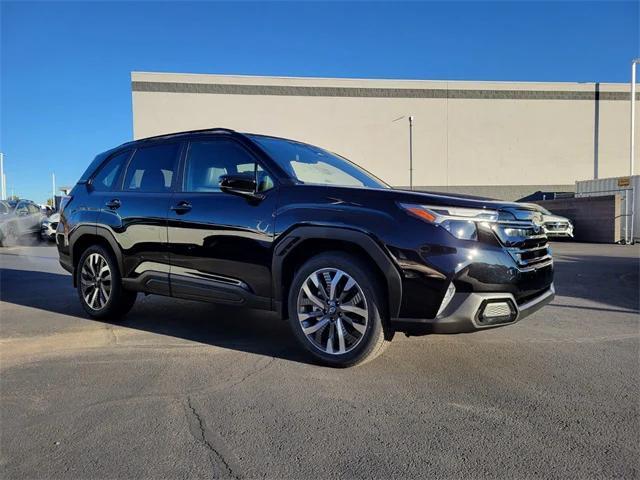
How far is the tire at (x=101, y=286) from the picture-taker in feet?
17.5

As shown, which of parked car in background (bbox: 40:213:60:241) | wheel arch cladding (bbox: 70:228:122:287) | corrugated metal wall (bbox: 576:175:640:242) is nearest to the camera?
wheel arch cladding (bbox: 70:228:122:287)

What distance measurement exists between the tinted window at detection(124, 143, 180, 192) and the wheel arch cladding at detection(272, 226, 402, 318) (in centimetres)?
165

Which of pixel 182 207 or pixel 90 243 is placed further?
pixel 90 243

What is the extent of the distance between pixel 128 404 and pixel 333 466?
153 centimetres

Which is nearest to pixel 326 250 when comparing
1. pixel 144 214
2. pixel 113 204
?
pixel 144 214

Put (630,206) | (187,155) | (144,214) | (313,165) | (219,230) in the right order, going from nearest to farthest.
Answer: (219,230) → (313,165) → (187,155) → (144,214) → (630,206)

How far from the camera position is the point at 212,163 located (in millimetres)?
4699

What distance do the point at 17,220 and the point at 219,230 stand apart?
1556 cm

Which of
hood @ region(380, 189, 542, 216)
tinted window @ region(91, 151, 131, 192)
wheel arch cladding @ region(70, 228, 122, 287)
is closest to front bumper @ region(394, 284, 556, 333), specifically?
hood @ region(380, 189, 542, 216)

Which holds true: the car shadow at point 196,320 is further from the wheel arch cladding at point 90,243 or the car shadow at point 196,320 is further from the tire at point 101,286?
the wheel arch cladding at point 90,243

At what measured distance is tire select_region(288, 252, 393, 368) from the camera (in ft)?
11.8

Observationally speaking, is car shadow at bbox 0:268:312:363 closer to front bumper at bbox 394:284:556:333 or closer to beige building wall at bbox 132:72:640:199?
front bumper at bbox 394:284:556:333

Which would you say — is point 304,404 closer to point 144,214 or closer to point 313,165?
point 313,165

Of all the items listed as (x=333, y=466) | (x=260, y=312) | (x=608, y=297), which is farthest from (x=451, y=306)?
(x=608, y=297)
